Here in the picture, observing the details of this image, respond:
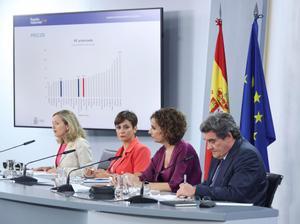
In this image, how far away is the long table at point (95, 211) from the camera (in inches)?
127

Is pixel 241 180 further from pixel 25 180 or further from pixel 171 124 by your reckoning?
pixel 25 180

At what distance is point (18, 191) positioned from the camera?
13.8ft

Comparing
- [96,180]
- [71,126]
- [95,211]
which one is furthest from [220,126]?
[71,126]

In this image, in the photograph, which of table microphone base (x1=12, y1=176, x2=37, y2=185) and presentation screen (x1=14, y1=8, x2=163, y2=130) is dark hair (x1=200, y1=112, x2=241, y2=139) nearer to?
table microphone base (x1=12, y1=176, x2=37, y2=185)

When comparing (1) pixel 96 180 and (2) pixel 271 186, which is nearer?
(2) pixel 271 186

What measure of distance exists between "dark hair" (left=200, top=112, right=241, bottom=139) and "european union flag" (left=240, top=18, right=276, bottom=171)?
1.20m

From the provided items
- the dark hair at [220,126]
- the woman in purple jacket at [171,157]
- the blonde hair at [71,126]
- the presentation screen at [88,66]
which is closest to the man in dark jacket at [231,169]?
the dark hair at [220,126]

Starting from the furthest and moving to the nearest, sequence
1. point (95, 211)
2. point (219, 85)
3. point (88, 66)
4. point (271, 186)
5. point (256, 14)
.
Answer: point (88, 66) < point (219, 85) < point (256, 14) < point (271, 186) < point (95, 211)

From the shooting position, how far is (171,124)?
15.5ft

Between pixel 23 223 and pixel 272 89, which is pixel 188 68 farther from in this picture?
pixel 23 223

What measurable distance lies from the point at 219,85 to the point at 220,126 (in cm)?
165

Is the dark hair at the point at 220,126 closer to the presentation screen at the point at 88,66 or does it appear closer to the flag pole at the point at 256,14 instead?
the flag pole at the point at 256,14

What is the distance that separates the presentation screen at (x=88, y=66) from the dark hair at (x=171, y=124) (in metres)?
1.72

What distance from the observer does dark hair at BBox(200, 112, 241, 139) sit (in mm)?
3822
